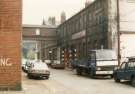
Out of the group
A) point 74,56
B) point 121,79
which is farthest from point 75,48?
point 121,79

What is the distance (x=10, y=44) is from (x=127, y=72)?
8609 millimetres

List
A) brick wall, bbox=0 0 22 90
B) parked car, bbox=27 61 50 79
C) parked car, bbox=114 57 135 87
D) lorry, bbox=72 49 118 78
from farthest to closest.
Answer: parked car, bbox=27 61 50 79 < lorry, bbox=72 49 118 78 < parked car, bbox=114 57 135 87 < brick wall, bbox=0 0 22 90

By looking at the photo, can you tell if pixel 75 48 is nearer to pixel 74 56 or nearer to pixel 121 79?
pixel 74 56

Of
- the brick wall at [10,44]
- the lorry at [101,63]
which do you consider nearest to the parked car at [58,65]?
the lorry at [101,63]

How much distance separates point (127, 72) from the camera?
25.1 metres

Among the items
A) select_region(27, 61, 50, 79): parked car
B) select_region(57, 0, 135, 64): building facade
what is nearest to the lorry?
select_region(27, 61, 50, 79): parked car

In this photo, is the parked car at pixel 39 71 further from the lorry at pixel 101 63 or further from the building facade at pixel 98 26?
the building facade at pixel 98 26

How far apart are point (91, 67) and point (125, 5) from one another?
11.1m

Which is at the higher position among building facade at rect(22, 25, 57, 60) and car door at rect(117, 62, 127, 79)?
building facade at rect(22, 25, 57, 60)

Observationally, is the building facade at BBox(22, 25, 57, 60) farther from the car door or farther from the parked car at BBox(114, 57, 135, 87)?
the car door

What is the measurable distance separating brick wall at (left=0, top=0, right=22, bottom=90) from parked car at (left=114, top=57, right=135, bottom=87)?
25.7ft

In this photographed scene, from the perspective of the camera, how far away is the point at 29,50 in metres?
85.6

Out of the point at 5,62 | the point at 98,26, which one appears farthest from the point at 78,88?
the point at 98,26

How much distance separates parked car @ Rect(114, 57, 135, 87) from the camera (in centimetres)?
2444
